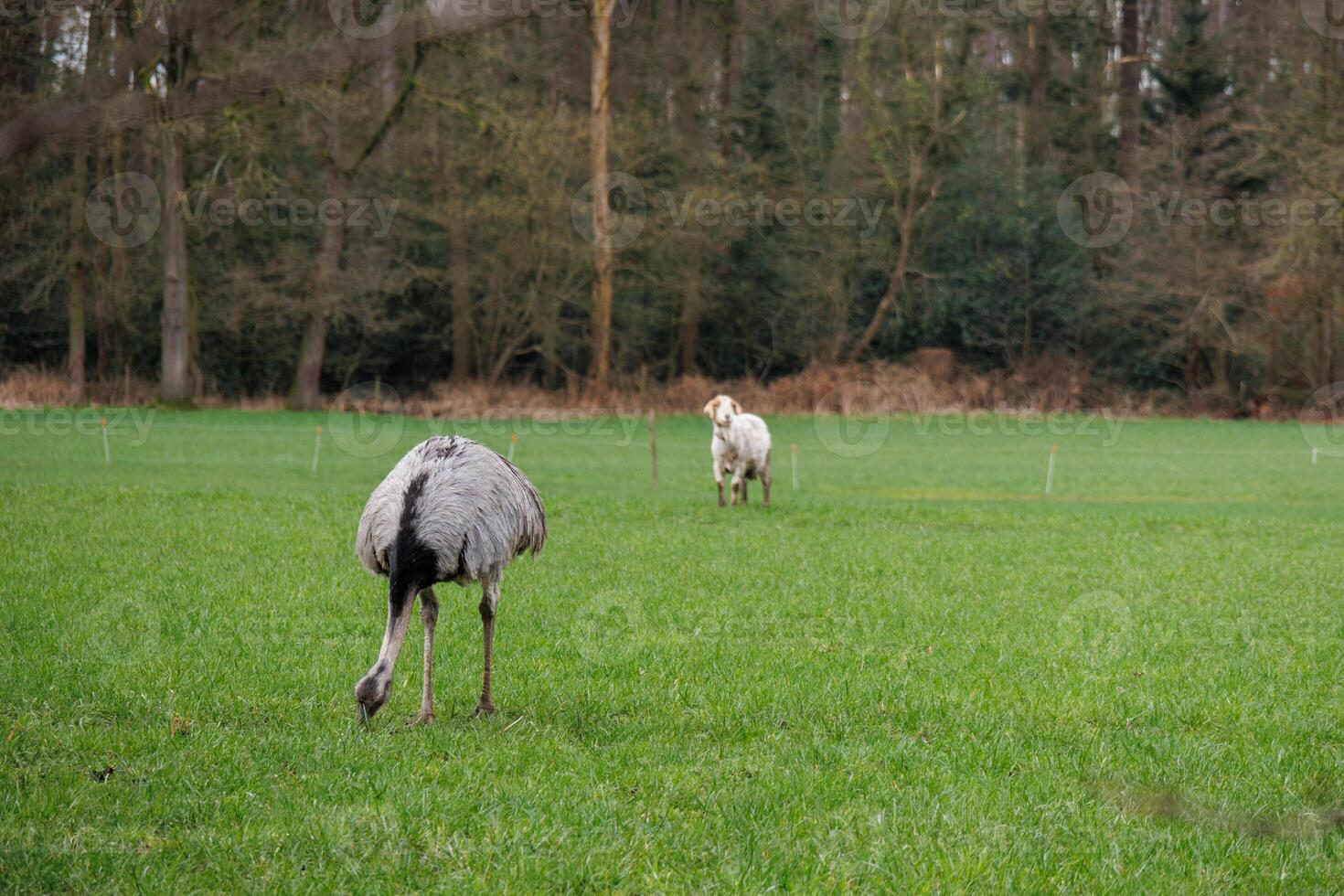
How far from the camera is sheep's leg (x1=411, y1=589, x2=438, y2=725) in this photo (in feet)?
26.3

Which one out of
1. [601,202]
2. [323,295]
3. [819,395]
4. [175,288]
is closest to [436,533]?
[175,288]

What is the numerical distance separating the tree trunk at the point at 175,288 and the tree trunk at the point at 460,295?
31.0ft

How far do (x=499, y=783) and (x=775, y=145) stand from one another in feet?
164

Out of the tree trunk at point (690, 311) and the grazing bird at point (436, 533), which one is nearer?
the grazing bird at point (436, 533)

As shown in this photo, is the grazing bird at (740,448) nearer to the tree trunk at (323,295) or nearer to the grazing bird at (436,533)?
the grazing bird at (436,533)

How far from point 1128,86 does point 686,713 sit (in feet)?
179

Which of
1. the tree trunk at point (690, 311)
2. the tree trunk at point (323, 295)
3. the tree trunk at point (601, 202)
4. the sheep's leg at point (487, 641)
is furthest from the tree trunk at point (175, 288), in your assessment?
the sheep's leg at point (487, 641)

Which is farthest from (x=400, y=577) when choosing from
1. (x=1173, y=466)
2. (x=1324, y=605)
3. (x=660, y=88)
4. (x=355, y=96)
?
(x=660, y=88)

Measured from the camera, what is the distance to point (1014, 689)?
9.20 m

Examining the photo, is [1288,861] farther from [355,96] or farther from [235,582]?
[355,96]

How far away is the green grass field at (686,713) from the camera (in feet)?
19.0

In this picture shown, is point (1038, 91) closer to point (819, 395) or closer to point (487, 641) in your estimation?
point (819, 395)

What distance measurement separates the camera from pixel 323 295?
44219mm

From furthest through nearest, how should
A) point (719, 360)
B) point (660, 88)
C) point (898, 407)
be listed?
point (719, 360), point (660, 88), point (898, 407)
